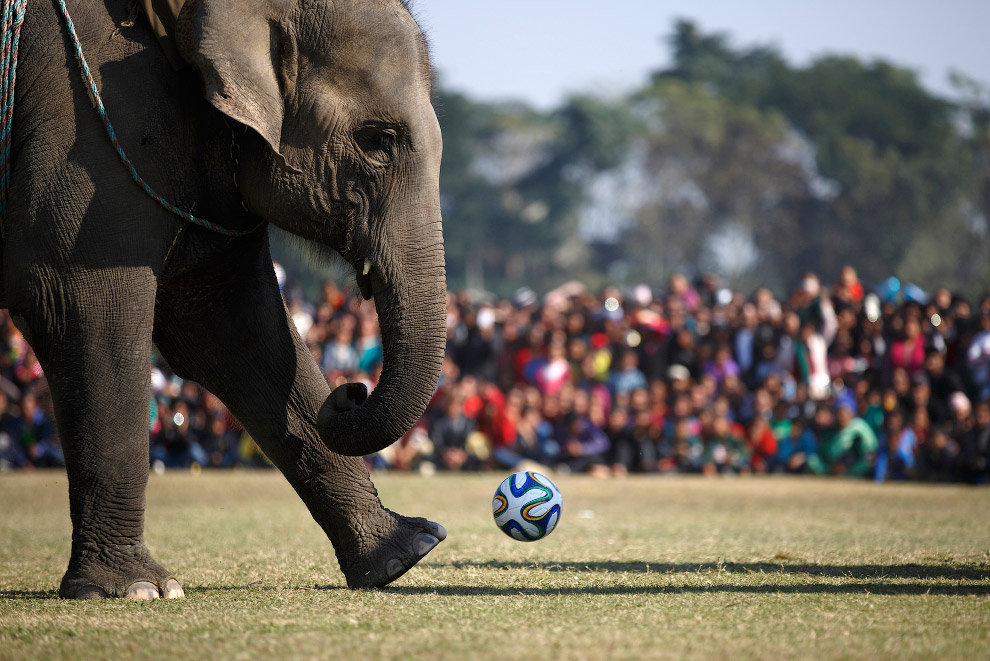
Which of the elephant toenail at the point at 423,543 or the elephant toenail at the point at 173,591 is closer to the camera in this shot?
the elephant toenail at the point at 173,591

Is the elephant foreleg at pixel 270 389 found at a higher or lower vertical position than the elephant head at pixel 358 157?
lower

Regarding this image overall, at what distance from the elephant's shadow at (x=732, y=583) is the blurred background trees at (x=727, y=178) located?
44.4 metres

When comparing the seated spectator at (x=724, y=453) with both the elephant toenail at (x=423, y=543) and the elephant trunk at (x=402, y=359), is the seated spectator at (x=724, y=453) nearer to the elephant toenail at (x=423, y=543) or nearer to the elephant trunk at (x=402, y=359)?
the elephant toenail at (x=423, y=543)

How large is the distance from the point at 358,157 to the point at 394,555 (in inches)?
72.5

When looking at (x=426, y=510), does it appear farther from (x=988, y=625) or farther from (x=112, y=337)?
(x=988, y=625)

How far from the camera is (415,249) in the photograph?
502cm

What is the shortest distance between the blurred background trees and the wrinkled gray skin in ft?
146

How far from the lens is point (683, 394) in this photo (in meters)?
15.4

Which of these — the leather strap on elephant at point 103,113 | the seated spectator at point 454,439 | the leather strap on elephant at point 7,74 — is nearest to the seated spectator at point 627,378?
the seated spectator at point 454,439

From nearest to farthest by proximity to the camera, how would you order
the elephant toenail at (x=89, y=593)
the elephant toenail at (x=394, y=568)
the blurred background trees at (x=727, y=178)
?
1. the elephant toenail at (x=89, y=593)
2. the elephant toenail at (x=394, y=568)
3. the blurred background trees at (x=727, y=178)

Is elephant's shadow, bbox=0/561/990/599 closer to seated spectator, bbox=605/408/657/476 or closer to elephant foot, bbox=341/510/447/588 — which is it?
elephant foot, bbox=341/510/447/588

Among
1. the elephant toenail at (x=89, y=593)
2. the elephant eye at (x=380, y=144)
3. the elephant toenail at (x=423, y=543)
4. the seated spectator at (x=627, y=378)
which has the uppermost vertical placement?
the elephant eye at (x=380, y=144)

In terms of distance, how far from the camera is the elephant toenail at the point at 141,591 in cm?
482

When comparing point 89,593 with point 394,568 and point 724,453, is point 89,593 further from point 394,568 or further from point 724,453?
point 724,453
